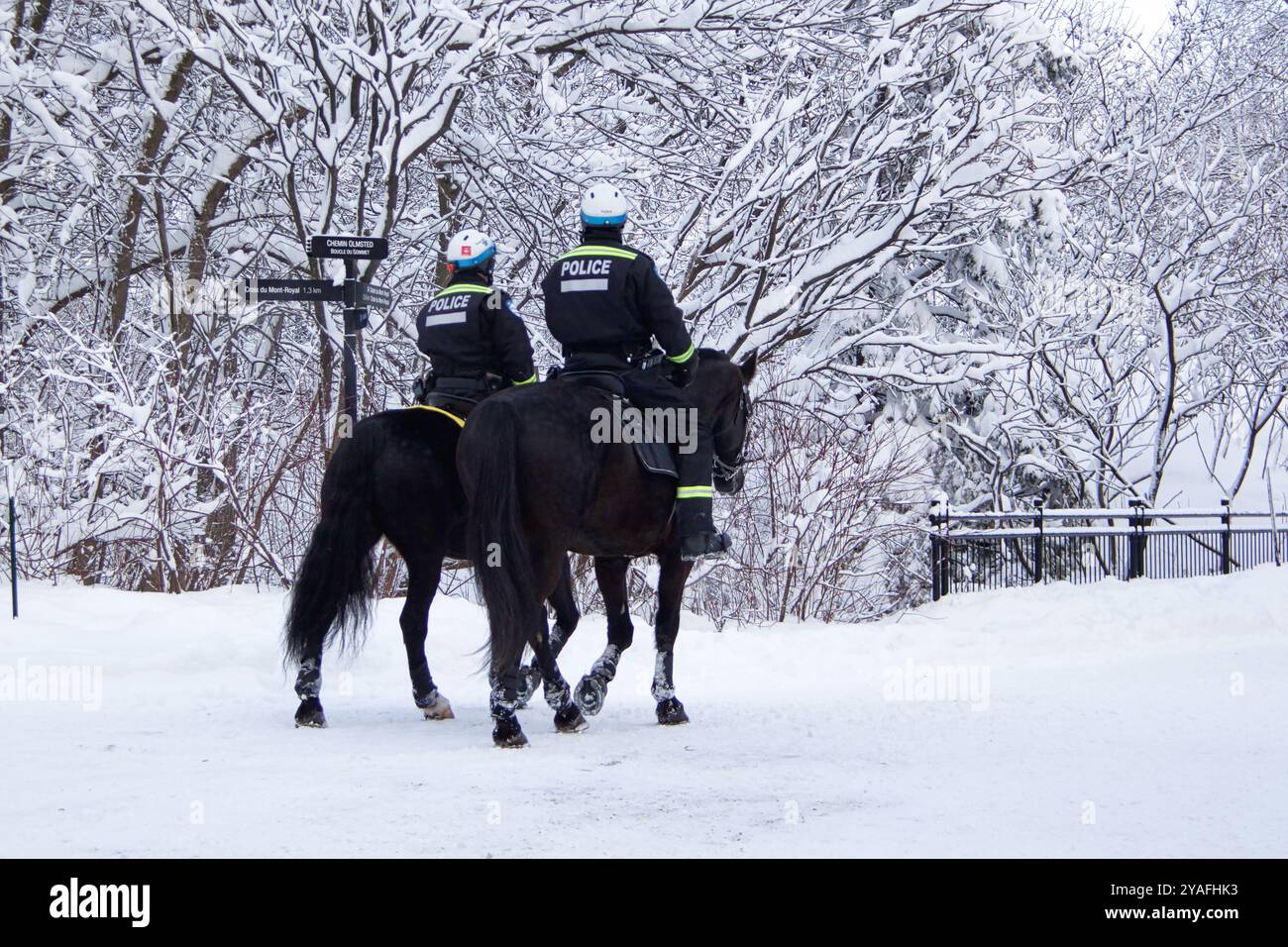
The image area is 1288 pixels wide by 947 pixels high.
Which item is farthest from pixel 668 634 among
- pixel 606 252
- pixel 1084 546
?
pixel 1084 546

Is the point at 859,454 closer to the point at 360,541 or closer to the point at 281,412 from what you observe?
the point at 281,412

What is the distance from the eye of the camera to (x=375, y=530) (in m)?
7.92

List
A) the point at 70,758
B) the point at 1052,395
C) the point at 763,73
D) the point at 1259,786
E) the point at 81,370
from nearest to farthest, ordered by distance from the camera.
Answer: the point at 1259,786 < the point at 70,758 < the point at 81,370 < the point at 763,73 < the point at 1052,395

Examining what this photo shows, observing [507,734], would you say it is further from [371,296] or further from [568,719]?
[371,296]

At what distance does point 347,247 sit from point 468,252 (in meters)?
2.06

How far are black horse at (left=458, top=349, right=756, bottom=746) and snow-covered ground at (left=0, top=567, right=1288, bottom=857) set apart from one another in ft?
1.09

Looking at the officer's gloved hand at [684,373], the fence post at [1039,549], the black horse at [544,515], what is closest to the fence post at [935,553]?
the fence post at [1039,549]

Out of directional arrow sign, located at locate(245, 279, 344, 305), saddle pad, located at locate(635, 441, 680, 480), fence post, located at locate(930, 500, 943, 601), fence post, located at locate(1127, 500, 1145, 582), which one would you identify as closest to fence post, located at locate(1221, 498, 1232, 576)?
fence post, located at locate(1127, 500, 1145, 582)

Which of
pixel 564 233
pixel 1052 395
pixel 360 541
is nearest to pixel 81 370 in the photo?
pixel 564 233

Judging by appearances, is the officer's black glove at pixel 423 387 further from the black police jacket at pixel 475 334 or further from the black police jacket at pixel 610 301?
the black police jacket at pixel 610 301

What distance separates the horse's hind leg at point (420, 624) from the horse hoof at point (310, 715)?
0.53m

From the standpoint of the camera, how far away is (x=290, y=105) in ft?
42.5

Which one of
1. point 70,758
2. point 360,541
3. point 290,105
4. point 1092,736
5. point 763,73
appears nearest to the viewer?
point 70,758

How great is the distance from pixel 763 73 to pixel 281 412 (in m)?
5.99
